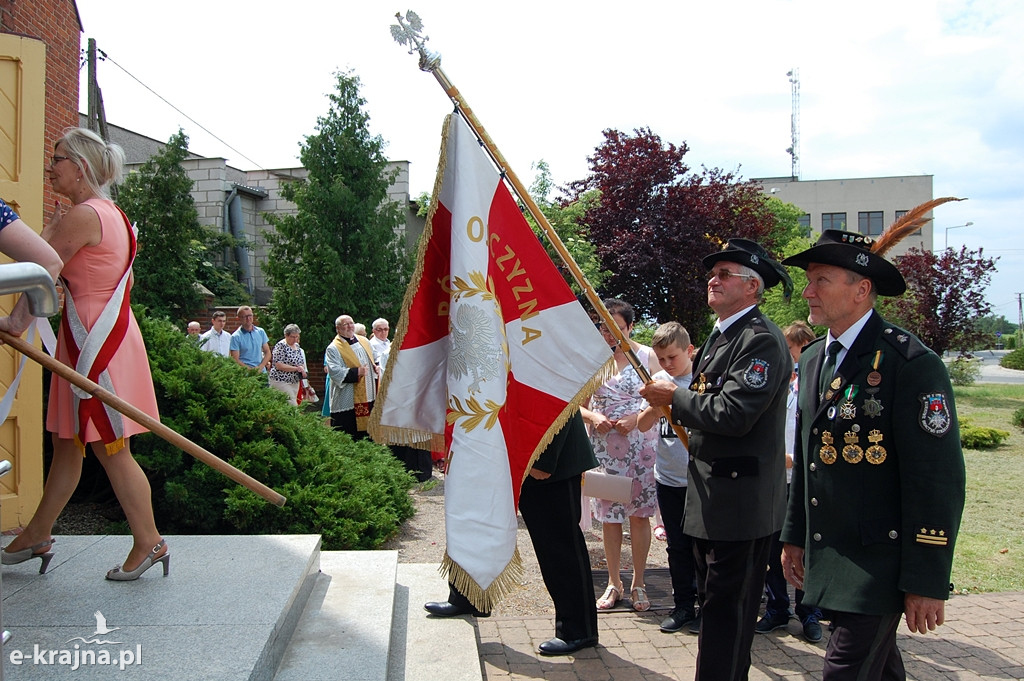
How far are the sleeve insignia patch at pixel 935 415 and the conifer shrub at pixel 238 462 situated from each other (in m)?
4.16

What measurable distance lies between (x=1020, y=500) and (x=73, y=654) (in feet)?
32.2

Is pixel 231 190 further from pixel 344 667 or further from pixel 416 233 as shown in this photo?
pixel 344 667

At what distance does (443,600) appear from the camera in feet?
15.1

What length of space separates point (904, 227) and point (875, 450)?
1091 millimetres

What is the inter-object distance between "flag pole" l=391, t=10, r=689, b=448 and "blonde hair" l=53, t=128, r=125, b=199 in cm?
141

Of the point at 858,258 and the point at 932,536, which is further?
the point at 858,258

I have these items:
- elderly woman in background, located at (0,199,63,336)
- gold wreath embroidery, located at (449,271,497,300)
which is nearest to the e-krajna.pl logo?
elderly woman in background, located at (0,199,63,336)

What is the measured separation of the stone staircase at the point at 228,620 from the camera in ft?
8.82

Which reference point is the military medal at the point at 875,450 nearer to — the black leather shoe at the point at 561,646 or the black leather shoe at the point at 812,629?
the black leather shoe at the point at 561,646

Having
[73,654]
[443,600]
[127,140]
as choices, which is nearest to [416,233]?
[127,140]

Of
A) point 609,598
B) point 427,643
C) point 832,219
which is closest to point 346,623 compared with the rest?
point 427,643

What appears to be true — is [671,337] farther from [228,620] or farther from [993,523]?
[993,523]

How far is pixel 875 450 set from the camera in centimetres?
270

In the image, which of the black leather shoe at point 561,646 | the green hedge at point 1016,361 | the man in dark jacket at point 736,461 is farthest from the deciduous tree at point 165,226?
the green hedge at point 1016,361
